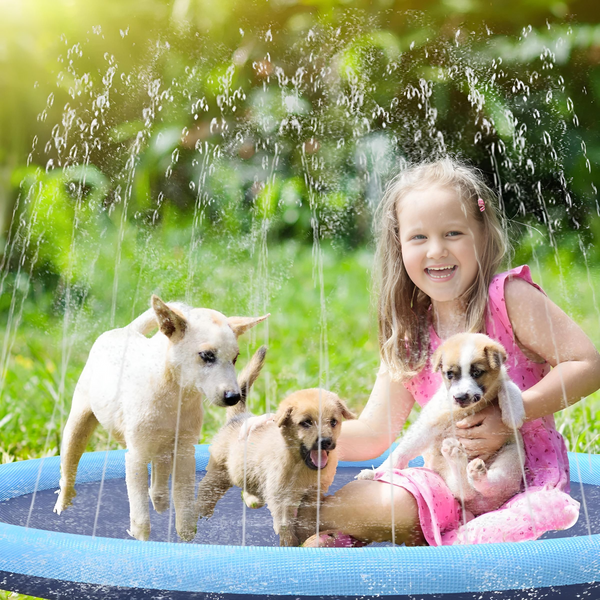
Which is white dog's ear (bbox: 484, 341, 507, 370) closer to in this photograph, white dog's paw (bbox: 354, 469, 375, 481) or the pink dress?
the pink dress

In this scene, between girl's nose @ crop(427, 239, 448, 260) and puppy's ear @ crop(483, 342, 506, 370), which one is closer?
puppy's ear @ crop(483, 342, 506, 370)

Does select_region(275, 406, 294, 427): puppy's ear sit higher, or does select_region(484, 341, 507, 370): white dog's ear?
select_region(484, 341, 507, 370): white dog's ear

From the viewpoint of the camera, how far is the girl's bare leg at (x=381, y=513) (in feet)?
4.74

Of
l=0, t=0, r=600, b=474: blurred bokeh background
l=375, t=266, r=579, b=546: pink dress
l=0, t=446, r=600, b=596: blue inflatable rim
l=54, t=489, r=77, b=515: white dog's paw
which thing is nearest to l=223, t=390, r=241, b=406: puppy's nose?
l=0, t=446, r=600, b=596: blue inflatable rim

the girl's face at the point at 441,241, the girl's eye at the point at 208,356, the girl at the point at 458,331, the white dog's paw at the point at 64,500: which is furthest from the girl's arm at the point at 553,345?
the white dog's paw at the point at 64,500

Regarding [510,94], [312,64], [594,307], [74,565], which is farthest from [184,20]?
[74,565]

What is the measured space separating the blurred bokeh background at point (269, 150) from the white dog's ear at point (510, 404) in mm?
851

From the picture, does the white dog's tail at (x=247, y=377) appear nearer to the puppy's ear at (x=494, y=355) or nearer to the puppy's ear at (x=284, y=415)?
the puppy's ear at (x=284, y=415)

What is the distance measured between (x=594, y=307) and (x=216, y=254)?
159 cm

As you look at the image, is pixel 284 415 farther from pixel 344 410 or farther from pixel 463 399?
pixel 463 399

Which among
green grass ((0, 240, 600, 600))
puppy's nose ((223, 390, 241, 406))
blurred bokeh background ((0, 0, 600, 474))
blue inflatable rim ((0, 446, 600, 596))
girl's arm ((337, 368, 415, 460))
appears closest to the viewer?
blue inflatable rim ((0, 446, 600, 596))

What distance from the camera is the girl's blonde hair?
60.7 inches

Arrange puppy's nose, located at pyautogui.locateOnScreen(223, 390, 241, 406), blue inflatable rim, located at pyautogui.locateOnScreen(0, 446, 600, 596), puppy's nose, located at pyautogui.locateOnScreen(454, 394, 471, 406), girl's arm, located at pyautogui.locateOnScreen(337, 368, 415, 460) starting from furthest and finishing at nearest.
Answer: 1. girl's arm, located at pyautogui.locateOnScreen(337, 368, 415, 460)
2. puppy's nose, located at pyautogui.locateOnScreen(454, 394, 471, 406)
3. puppy's nose, located at pyautogui.locateOnScreen(223, 390, 241, 406)
4. blue inflatable rim, located at pyautogui.locateOnScreen(0, 446, 600, 596)

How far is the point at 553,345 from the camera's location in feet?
4.98
